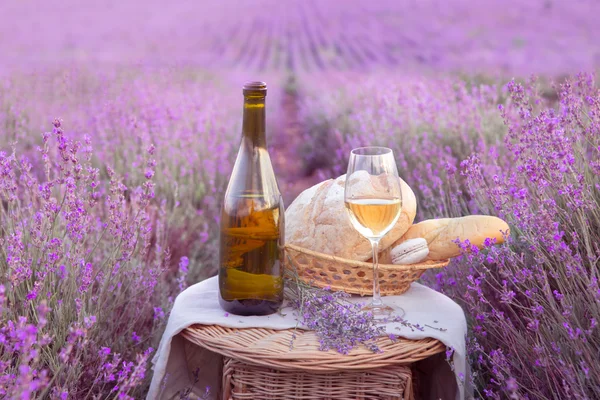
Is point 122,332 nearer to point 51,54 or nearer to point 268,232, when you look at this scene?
point 268,232

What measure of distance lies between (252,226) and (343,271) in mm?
327

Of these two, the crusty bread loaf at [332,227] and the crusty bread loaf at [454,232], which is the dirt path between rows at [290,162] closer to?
the crusty bread loaf at [332,227]

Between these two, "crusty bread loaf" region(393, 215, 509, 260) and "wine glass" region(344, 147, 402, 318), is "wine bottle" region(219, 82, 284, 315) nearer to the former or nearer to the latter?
"wine glass" region(344, 147, 402, 318)

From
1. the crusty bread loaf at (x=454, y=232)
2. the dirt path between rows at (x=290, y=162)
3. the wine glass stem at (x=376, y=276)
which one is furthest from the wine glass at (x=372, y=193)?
the dirt path between rows at (x=290, y=162)

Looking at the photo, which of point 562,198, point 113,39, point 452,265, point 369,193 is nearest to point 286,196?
point 452,265

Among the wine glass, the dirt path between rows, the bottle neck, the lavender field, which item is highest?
the bottle neck

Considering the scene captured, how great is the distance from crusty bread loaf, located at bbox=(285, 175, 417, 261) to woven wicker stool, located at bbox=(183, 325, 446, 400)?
309 millimetres

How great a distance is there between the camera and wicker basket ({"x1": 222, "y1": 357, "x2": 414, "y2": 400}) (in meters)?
1.86

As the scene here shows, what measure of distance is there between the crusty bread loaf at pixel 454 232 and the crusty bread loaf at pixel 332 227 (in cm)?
6

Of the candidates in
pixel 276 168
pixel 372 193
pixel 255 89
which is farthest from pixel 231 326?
pixel 276 168

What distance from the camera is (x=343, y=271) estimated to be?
6.67 feet

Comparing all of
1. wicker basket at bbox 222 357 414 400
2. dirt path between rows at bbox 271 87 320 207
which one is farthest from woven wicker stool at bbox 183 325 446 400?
dirt path between rows at bbox 271 87 320 207

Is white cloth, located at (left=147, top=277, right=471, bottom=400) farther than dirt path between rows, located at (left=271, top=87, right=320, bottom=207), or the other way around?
dirt path between rows, located at (left=271, top=87, right=320, bottom=207)

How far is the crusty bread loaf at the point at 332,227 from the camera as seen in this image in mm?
2070
